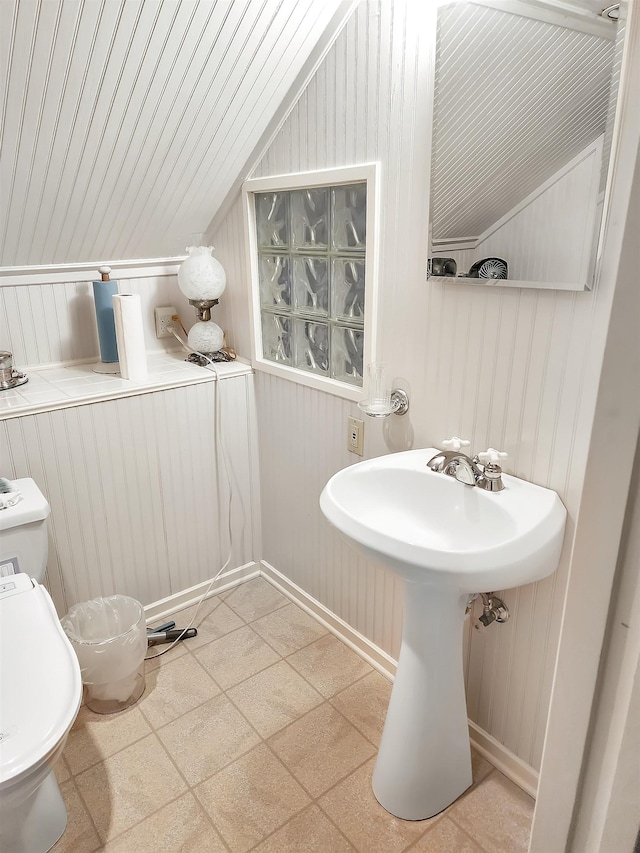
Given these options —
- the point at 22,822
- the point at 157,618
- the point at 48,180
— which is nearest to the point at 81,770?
the point at 22,822

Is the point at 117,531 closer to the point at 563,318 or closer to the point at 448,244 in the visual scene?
the point at 448,244

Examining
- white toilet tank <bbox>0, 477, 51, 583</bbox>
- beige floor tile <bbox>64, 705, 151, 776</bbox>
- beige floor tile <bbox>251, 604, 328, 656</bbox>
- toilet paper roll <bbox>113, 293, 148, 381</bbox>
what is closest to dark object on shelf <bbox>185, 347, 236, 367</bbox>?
toilet paper roll <bbox>113, 293, 148, 381</bbox>

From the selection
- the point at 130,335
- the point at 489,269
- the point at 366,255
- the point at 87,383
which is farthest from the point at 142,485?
the point at 489,269

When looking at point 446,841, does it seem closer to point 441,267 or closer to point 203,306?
point 441,267

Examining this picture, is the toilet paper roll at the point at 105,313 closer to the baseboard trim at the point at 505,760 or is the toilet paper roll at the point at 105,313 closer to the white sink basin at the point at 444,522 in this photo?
the white sink basin at the point at 444,522

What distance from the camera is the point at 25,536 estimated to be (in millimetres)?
1679

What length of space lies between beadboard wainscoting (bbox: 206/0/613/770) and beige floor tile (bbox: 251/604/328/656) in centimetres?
30

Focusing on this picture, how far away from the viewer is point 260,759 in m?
1.68

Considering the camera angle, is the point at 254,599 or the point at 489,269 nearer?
the point at 489,269

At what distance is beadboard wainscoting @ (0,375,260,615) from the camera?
6.24 ft

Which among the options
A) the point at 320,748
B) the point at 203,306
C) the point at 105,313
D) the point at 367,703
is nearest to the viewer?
the point at 320,748

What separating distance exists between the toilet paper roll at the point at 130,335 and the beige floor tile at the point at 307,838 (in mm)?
1396

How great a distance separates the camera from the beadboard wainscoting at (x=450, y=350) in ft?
4.33

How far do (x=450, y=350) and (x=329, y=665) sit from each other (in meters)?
1.14
